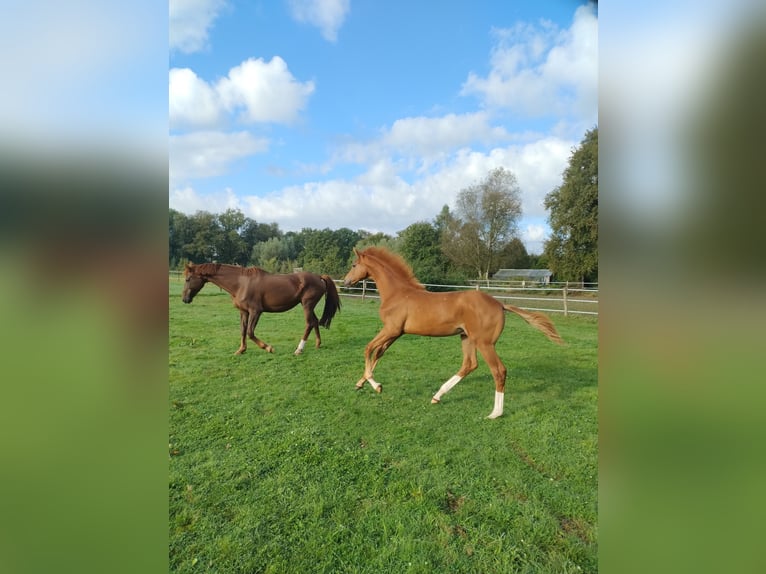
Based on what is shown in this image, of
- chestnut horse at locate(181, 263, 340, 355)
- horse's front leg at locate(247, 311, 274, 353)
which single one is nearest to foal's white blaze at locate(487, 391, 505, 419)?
chestnut horse at locate(181, 263, 340, 355)

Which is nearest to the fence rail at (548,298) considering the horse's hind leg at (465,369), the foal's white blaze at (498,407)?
the horse's hind leg at (465,369)

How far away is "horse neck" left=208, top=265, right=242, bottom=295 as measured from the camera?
7352 millimetres

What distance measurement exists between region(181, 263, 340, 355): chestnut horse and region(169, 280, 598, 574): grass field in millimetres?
1256

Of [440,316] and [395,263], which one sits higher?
[395,263]

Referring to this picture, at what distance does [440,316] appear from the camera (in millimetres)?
4746

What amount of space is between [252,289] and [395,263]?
11.0ft

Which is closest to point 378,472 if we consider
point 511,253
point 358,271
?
point 358,271

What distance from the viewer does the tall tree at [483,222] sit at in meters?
28.4

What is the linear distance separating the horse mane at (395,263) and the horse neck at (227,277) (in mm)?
3196

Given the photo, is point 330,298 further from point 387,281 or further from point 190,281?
point 387,281

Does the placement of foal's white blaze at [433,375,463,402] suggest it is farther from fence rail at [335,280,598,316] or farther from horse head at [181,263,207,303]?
fence rail at [335,280,598,316]
